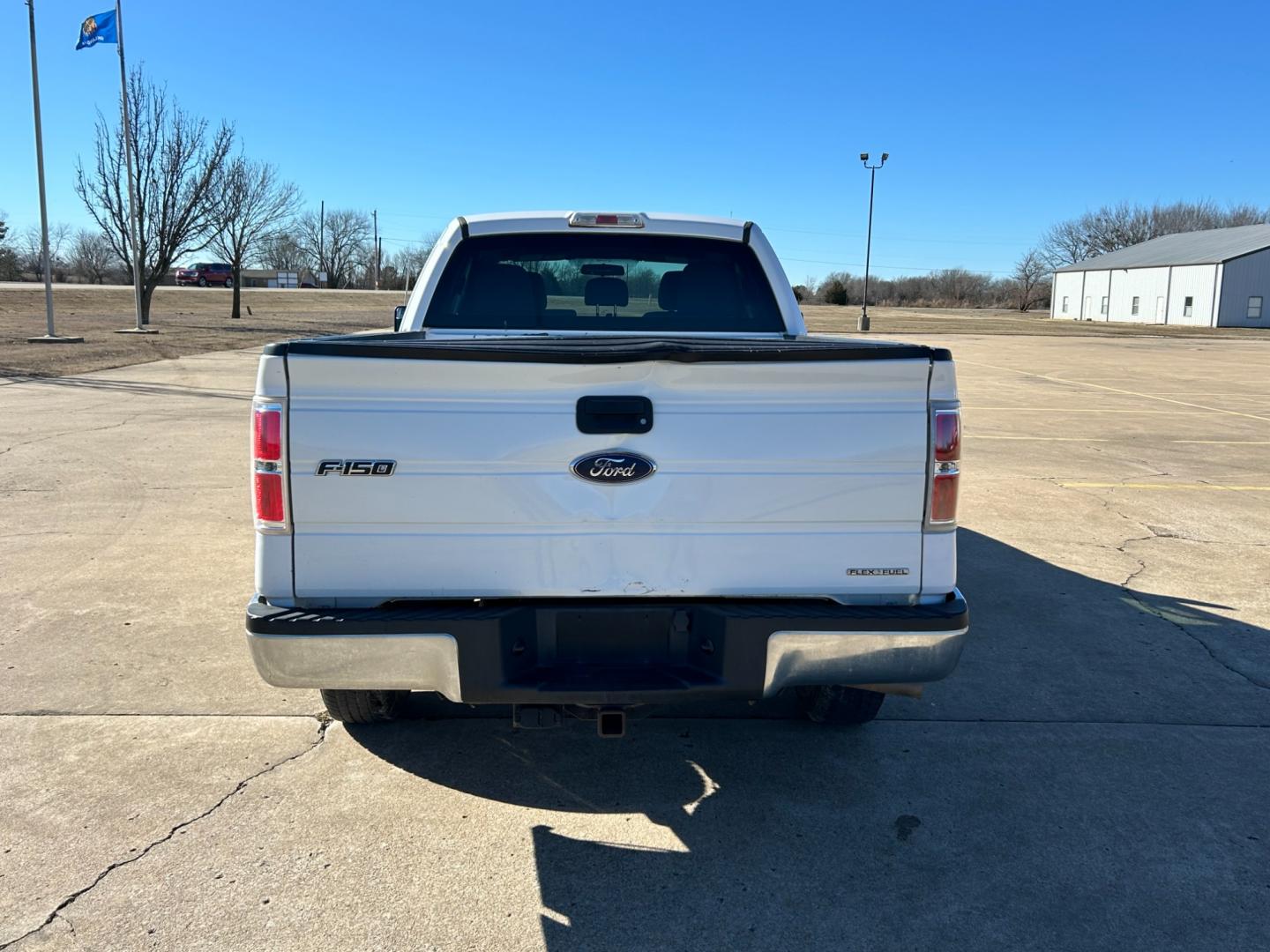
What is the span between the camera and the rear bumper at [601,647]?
2750mm

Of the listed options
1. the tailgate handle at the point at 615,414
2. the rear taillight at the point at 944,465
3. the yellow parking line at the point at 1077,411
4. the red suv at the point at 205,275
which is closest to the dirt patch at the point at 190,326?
the red suv at the point at 205,275

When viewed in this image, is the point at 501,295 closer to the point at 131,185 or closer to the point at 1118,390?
the point at 1118,390

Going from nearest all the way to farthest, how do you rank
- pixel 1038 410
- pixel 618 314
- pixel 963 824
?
pixel 963 824, pixel 618 314, pixel 1038 410

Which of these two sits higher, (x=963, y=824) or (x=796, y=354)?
(x=796, y=354)

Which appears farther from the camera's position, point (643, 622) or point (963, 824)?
point (963, 824)

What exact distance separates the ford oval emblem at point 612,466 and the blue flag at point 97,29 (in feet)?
102

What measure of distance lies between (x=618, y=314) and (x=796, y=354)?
7.31ft

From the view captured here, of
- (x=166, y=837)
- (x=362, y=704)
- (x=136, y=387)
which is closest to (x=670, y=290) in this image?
(x=362, y=704)

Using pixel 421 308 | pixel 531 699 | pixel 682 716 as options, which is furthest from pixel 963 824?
pixel 421 308

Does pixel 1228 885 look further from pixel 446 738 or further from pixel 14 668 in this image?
pixel 14 668

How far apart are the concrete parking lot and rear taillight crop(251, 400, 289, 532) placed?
109 cm

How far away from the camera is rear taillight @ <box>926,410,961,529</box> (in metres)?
2.81

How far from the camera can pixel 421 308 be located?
4586mm

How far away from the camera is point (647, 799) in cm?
338
